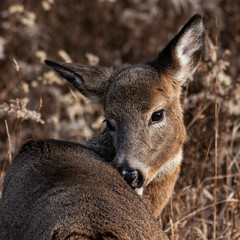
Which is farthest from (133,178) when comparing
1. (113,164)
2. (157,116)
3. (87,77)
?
(87,77)

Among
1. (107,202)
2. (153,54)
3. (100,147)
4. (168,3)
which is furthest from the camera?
(168,3)

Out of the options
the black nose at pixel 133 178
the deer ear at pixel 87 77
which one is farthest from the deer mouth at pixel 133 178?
the deer ear at pixel 87 77

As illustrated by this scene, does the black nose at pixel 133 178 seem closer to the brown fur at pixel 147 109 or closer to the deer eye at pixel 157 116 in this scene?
the brown fur at pixel 147 109

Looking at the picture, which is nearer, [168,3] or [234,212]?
[234,212]

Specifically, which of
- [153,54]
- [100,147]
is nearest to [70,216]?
[100,147]

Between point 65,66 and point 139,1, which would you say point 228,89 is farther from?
point 139,1

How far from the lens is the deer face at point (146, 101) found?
527cm

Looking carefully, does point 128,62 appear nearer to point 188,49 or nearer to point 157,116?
point 188,49

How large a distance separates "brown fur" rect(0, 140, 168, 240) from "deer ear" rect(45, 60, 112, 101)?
1.26m

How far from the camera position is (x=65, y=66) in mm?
5992

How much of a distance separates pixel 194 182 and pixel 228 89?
1131mm

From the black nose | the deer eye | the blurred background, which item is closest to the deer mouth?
the black nose

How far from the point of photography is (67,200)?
3.71m

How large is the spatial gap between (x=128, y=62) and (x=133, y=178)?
6.92 meters
